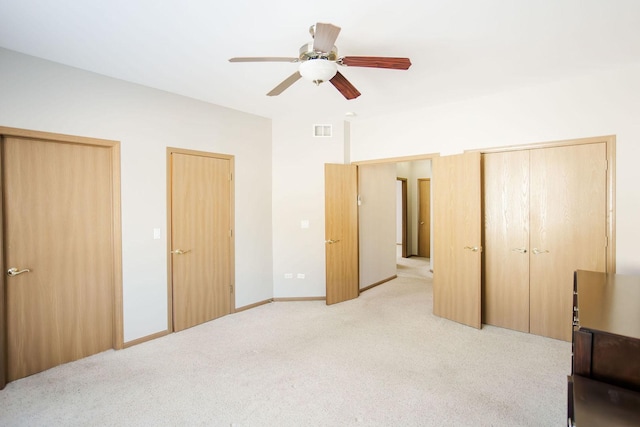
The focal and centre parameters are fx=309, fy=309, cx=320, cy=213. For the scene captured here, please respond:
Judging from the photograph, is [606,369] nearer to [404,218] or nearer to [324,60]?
[324,60]

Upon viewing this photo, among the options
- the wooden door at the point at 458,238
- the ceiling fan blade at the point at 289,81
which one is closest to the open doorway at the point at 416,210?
the wooden door at the point at 458,238

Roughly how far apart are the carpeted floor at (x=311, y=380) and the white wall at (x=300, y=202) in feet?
3.19

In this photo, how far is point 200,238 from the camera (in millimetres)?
3691

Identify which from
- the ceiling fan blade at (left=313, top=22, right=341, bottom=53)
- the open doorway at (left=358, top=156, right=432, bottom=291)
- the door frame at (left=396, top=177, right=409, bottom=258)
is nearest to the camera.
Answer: the ceiling fan blade at (left=313, top=22, right=341, bottom=53)

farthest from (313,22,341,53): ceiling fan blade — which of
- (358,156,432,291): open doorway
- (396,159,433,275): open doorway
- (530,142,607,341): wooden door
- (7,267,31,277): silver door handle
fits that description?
(396,159,433,275): open doorway

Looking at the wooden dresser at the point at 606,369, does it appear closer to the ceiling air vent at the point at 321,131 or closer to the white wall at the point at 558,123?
the white wall at the point at 558,123

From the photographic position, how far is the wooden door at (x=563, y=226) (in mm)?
2965

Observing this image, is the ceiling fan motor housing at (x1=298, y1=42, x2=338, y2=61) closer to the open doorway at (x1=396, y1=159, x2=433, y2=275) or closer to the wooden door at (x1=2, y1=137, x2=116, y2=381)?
the wooden door at (x1=2, y1=137, x2=116, y2=381)

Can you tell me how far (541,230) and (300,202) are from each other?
9.66 feet

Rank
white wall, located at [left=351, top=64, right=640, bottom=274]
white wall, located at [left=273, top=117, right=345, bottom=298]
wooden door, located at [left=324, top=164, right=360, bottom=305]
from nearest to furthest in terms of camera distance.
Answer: white wall, located at [left=351, top=64, right=640, bottom=274] → wooden door, located at [left=324, top=164, right=360, bottom=305] → white wall, located at [left=273, top=117, right=345, bottom=298]

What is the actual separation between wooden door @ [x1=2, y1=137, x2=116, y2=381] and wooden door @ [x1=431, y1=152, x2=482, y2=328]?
361 cm

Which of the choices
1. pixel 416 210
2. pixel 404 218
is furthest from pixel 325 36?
pixel 416 210

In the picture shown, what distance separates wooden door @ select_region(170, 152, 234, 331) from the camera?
3.49 meters

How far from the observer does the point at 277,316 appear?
3.93m
